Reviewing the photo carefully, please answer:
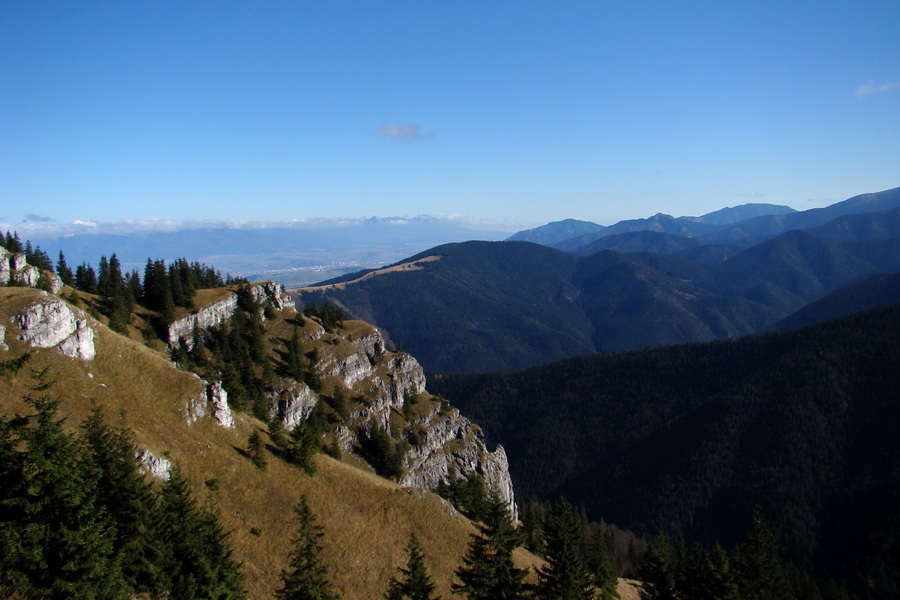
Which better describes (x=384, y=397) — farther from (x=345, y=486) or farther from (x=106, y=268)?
(x=106, y=268)

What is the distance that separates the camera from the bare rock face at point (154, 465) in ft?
138

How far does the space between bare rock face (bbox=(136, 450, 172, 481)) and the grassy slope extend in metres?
1.57

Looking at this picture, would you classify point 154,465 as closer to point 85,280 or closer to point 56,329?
point 56,329

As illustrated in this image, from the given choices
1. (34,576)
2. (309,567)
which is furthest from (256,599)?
(34,576)

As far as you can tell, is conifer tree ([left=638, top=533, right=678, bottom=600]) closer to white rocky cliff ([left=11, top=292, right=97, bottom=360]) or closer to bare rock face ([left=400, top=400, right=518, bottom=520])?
bare rock face ([left=400, top=400, right=518, bottom=520])

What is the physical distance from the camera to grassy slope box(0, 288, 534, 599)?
148 ft

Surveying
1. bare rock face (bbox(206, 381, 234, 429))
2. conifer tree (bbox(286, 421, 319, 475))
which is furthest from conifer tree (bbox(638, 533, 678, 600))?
bare rock face (bbox(206, 381, 234, 429))

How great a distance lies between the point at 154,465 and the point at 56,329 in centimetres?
2018

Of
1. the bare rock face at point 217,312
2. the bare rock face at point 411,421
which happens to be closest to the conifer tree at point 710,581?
the bare rock face at point 411,421

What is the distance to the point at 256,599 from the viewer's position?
38656mm

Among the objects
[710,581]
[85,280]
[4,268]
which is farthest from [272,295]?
[710,581]

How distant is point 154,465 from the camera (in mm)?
43188

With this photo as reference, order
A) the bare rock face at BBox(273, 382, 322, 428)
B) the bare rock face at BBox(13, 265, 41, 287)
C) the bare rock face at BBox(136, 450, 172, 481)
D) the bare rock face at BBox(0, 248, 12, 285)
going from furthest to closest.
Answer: the bare rock face at BBox(273, 382, 322, 428)
the bare rock face at BBox(13, 265, 41, 287)
the bare rock face at BBox(0, 248, 12, 285)
the bare rock face at BBox(136, 450, 172, 481)

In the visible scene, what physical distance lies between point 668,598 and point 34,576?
5510cm
